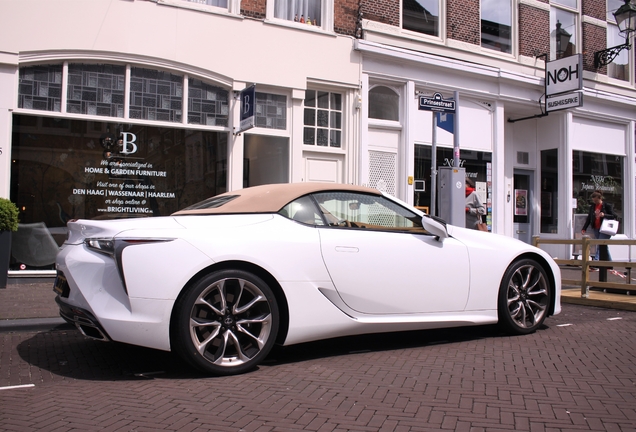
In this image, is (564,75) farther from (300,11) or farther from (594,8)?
(300,11)

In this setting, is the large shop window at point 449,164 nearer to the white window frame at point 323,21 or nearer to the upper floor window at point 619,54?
the white window frame at point 323,21

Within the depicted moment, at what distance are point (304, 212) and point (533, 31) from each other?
12839 mm

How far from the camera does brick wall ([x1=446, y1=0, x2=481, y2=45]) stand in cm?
1378

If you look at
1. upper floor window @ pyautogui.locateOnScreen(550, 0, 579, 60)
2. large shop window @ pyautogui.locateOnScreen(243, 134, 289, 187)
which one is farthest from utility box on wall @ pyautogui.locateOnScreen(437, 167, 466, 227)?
upper floor window @ pyautogui.locateOnScreen(550, 0, 579, 60)

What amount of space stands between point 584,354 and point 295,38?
8.62 meters

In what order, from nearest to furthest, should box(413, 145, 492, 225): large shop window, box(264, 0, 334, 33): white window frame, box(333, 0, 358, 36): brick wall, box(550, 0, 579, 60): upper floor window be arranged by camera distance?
box(264, 0, 334, 33): white window frame < box(333, 0, 358, 36): brick wall < box(413, 145, 492, 225): large shop window < box(550, 0, 579, 60): upper floor window

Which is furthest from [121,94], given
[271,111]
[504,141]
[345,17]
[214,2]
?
[504,141]

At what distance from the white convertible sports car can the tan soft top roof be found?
16 mm

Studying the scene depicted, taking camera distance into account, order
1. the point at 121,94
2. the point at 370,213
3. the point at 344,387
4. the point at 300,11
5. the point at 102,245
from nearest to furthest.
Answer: the point at 344,387
the point at 102,245
the point at 370,213
the point at 121,94
the point at 300,11

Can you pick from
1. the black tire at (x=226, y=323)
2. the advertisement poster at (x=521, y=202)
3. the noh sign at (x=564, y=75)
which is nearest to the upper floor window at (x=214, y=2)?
the black tire at (x=226, y=323)

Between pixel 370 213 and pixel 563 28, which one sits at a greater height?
pixel 563 28

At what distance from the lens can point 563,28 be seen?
16.0m

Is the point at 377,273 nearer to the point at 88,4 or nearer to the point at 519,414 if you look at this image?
the point at 519,414

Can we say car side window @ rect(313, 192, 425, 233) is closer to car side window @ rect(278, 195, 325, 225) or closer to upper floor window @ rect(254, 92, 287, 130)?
car side window @ rect(278, 195, 325, 225)
